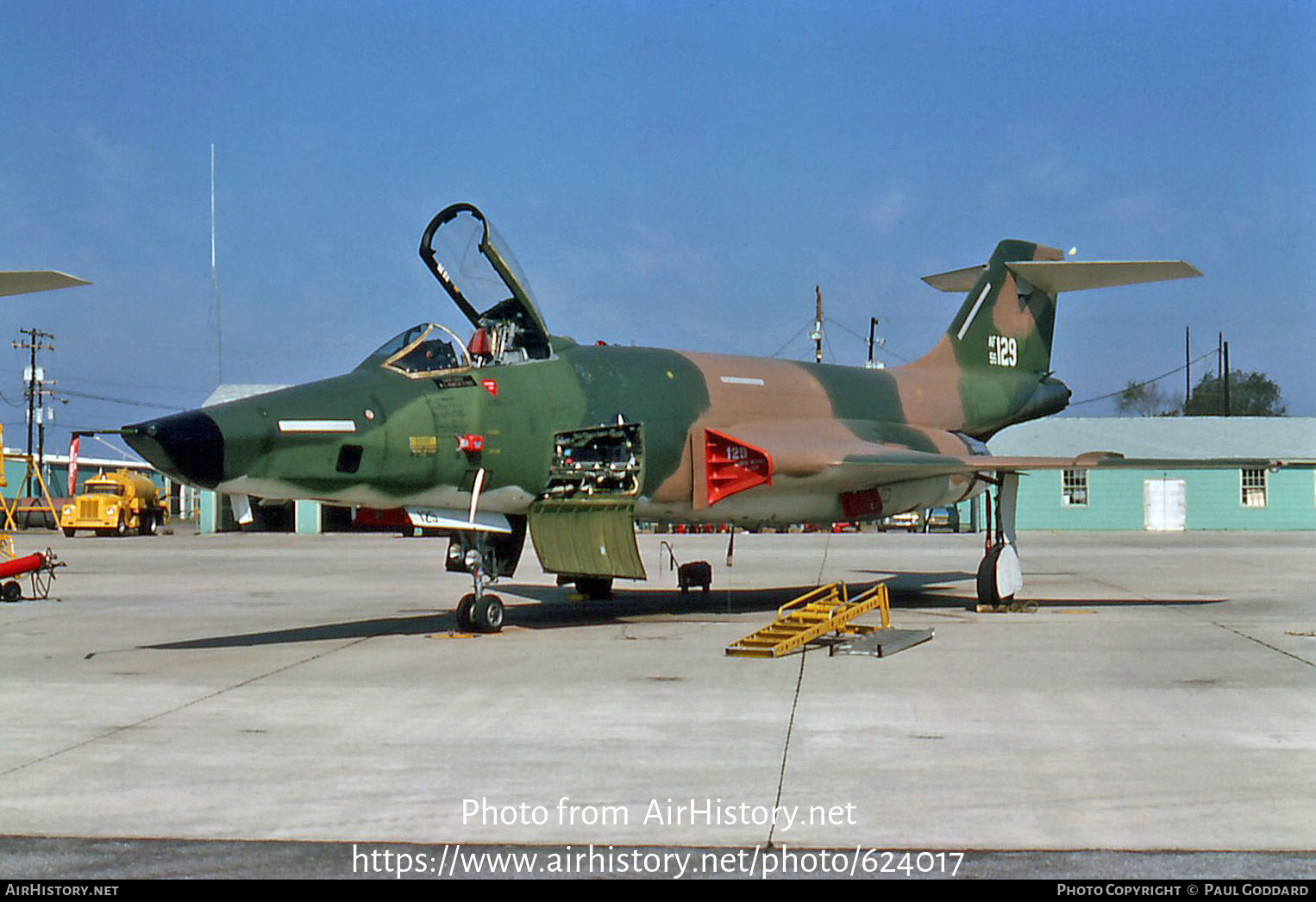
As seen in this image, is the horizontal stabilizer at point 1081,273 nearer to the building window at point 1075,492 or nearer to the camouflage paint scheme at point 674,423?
the camouflage paint scheme at point 674,423

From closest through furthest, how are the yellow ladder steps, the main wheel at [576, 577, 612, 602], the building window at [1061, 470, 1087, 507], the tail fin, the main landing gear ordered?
1. the yellow ladder steps
2. the main landing gear
3. the main wheel at [576, 577, 612, 602]
4. the tail fin
5. the building window at [1061, 470, 1087, 507]

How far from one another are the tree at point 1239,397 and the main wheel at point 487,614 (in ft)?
303

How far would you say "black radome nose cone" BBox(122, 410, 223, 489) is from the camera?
1002cm

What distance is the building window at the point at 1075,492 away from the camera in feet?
155

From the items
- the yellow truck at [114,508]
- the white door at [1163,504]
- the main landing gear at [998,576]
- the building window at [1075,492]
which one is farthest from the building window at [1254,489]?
the yellow truck at [114,508]

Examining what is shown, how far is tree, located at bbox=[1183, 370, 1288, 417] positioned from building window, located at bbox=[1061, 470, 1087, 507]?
53.5 meters

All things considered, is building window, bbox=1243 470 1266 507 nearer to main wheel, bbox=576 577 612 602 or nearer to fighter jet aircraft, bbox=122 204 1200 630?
fighter jet aircraft, bbox=122 204 1200 630

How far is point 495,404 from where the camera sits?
1251 centimetres

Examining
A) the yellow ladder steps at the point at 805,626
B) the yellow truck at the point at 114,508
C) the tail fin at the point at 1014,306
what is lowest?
the yellow ladder steps at the point at 805,626

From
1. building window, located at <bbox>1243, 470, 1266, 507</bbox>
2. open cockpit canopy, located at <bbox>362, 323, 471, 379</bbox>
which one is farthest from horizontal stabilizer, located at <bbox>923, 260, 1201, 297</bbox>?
building window, located at <bbox>1243, 470, 1266, 507</bbox>

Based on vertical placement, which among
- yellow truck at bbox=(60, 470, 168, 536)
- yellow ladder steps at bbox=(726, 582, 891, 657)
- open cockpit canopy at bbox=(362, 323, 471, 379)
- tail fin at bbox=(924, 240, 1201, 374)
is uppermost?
tail fin at bbox=(924, 240, 1201, 374)
